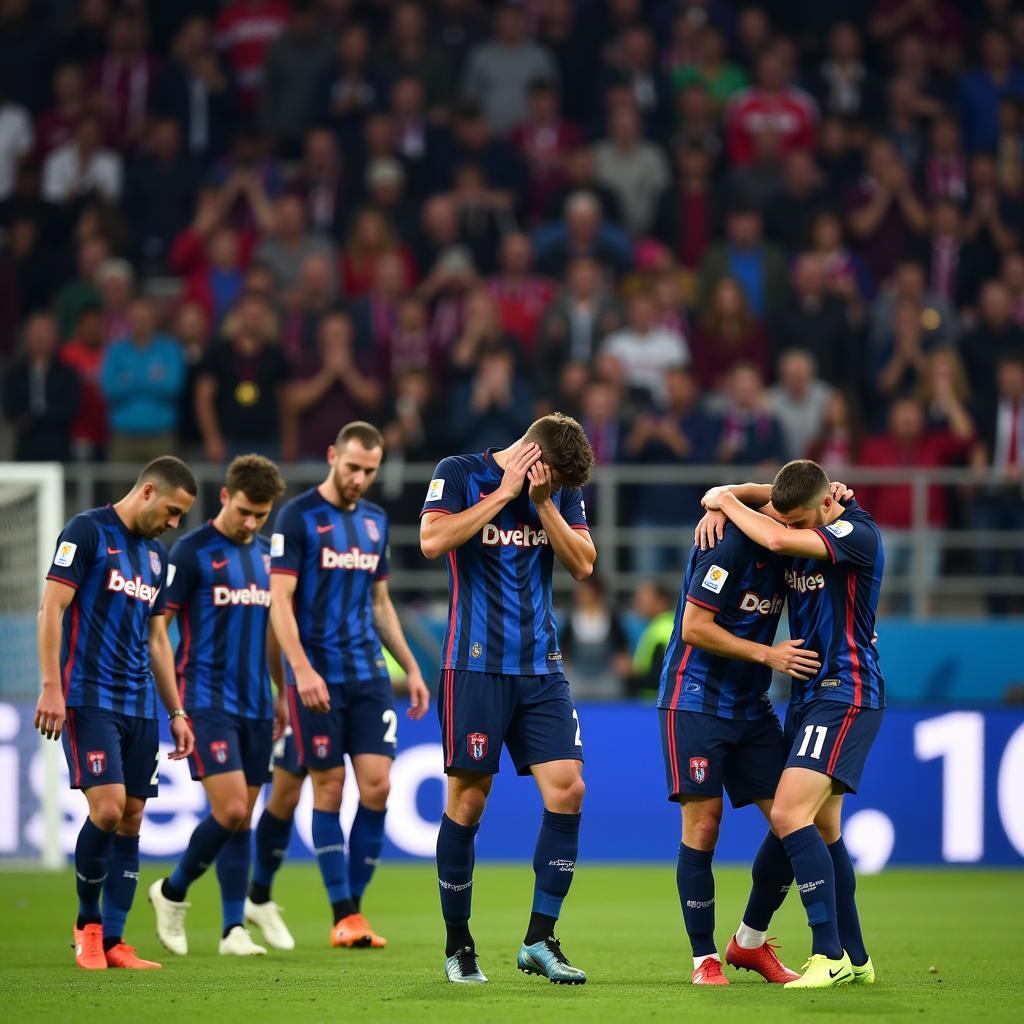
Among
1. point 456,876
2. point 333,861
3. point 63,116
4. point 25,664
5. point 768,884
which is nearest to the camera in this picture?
point 456,876

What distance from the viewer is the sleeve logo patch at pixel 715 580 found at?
8148 millimetres

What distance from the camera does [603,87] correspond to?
19.8 metres

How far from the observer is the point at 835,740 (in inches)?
313

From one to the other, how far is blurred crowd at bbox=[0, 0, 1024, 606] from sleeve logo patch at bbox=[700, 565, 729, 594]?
770 cm

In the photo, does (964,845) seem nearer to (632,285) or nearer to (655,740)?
(655,740)

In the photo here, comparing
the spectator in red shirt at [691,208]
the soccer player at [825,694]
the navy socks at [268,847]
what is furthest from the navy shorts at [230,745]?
the spectator in red shirt at [691,208]

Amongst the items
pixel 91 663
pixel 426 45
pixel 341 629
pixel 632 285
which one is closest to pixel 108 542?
pixel 91 663

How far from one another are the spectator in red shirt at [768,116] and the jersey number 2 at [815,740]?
1215 cm

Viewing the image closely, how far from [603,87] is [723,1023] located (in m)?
14.4

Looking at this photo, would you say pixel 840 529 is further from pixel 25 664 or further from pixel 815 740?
pixel 25 664

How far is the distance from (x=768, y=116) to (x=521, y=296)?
3768 millimetres

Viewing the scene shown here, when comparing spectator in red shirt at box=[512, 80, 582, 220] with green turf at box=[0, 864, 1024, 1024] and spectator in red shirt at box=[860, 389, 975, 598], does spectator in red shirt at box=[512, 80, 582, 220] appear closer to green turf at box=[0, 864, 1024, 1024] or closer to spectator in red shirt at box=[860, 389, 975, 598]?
spectator in red shirt at box=[860, 389, 975, 598]

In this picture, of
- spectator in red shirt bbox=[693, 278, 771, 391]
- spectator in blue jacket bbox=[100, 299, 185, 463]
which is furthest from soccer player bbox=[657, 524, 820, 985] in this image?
spectator in red shirt bbox=[693, 278, 771, 391]

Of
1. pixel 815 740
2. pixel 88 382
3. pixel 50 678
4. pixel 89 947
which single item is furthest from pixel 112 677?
pixel 88 382
